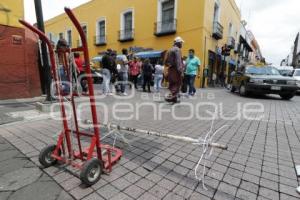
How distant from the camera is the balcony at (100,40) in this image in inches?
837

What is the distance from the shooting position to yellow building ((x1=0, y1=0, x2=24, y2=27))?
20.4 ft

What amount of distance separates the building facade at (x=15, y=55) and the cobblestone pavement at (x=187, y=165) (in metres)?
3.13

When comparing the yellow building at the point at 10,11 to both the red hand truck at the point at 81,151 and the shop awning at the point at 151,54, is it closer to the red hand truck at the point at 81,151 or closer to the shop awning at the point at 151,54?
the red hand truck at the point at 81,151

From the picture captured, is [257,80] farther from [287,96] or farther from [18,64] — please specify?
[18,64]

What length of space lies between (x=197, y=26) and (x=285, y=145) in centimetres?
1263

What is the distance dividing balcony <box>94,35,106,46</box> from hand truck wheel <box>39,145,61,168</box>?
20.2 meters

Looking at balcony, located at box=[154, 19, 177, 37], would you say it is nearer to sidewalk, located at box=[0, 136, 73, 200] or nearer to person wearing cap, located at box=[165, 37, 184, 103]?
person wearing cap, located at box=[165, 37, 184, 103]

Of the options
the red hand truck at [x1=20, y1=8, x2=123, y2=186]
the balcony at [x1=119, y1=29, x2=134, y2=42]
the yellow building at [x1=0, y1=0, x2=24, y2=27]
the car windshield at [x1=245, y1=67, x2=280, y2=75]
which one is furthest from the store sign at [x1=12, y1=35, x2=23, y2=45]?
the balcony at [x1=119, y1=29, x2=134, y2=42]

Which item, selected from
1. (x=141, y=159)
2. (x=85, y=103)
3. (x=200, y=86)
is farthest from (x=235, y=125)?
(x=200, y=86)

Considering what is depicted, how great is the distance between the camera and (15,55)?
257 inches

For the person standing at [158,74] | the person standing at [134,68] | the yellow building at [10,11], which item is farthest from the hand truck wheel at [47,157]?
the person standing at [134,68]

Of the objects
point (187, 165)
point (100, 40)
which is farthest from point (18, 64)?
point (100, 40)

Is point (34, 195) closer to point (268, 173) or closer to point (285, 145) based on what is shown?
point (268, 173)

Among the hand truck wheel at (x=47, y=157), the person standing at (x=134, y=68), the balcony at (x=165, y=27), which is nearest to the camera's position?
the hand truck wheel at (x=47, y=157)
